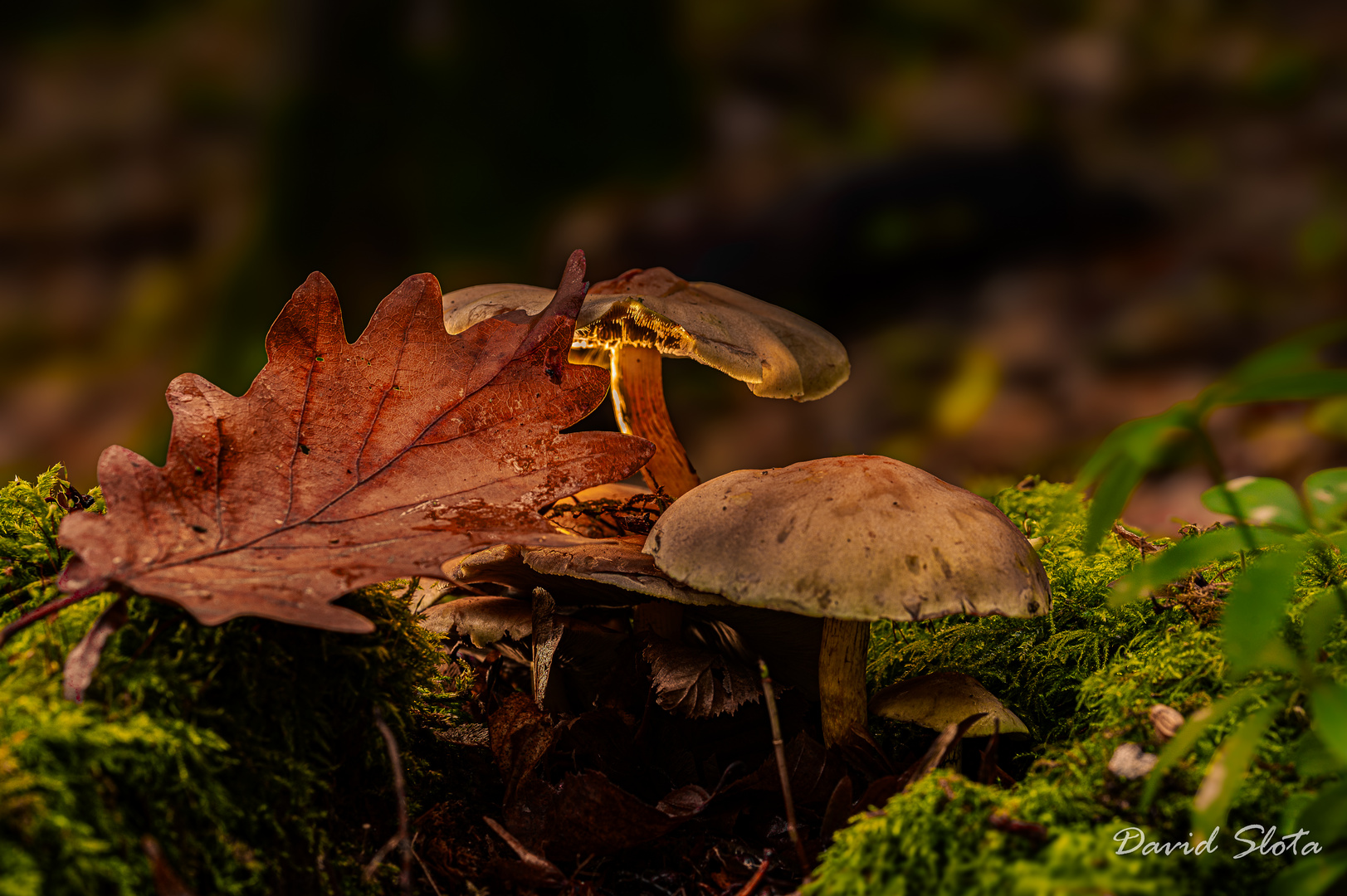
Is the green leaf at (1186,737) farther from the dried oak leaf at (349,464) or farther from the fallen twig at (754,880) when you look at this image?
the dried oak leaf at (349,464)

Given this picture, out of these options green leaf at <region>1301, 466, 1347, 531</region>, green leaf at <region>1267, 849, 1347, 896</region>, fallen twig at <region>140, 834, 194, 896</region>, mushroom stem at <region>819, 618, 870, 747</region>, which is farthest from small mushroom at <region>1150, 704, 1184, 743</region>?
fallen twig at <region>140, 834, 194, 896</region>

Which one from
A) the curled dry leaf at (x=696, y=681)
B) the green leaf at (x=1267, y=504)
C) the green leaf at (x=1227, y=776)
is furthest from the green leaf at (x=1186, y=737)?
the curled dry leaf at (x=696, y=681)

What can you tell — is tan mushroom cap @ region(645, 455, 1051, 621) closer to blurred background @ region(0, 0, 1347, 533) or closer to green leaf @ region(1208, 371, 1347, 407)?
green leaf @ region(1208, 371, 1347, 407)

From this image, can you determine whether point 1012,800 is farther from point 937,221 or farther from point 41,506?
point 937,221

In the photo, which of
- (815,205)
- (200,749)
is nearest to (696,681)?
(200,749)

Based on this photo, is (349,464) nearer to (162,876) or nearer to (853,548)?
(162,876)

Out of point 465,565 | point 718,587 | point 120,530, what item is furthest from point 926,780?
point 120,530
